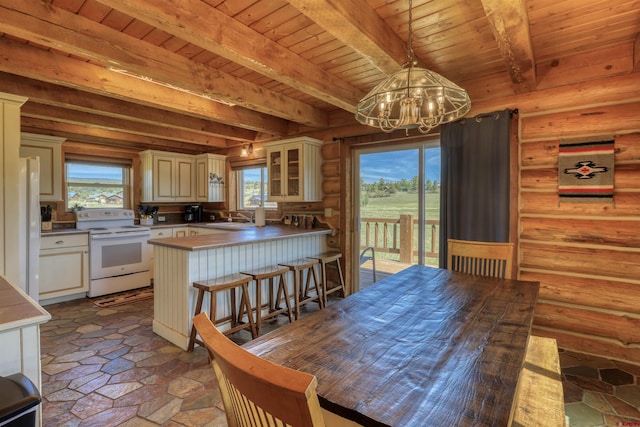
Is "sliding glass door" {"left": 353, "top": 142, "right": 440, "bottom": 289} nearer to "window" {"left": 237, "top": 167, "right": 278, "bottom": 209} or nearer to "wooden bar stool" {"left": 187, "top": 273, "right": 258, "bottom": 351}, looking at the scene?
"window" {"left": 237, "top": 167, "right": 278, "bottom": 209}

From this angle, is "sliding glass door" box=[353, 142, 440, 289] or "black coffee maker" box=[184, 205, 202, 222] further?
"black coffee maker" box=[184, 205, 202, 222]

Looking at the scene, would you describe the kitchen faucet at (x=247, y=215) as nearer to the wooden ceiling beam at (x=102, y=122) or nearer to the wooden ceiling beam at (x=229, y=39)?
the wooden ceiling beam at (x=102, y=122)

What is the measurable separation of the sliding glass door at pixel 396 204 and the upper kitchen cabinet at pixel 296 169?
1.78 ft

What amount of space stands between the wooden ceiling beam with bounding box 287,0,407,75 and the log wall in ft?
4.72

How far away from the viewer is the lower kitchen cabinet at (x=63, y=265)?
148 inches

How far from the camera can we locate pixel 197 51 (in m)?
2.54

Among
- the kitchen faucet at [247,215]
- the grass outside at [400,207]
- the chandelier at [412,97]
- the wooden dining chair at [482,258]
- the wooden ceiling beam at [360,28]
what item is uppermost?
the wooden ceiling beam at [360,28]

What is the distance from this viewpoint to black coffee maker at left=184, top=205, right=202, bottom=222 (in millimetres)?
5781

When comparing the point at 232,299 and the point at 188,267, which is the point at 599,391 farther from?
the point at 188,267

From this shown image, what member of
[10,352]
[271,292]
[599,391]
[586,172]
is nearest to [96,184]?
[271,292]

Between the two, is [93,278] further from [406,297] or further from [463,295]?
[463,295]

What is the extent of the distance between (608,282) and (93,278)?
546 cm

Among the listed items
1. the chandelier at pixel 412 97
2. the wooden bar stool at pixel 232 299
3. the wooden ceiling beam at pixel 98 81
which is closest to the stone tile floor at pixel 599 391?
the chandelier at pixel 412 97

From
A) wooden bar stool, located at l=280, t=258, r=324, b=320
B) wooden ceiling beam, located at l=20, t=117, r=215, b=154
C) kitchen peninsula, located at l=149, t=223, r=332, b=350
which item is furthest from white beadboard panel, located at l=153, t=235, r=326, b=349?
wooden ceiling beam, located at l=20, t=117, r=215, b=154
